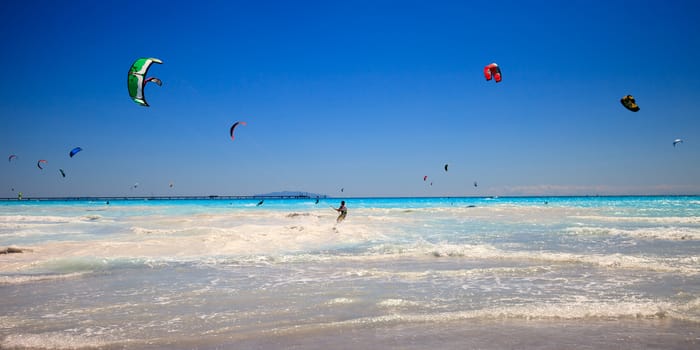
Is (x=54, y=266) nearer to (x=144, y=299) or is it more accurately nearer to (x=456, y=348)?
(x=144, y=299)

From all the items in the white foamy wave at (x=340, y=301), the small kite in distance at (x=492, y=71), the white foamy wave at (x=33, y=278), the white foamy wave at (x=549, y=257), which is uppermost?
the small kite in distance at (x=492, y=71)

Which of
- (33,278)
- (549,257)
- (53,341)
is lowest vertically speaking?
(33,278)

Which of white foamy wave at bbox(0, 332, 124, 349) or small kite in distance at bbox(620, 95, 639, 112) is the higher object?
small kite in distance at bbox(620, 95, 639, 112)

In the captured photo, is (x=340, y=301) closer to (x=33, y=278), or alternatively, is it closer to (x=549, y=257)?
(x=33, y=278)

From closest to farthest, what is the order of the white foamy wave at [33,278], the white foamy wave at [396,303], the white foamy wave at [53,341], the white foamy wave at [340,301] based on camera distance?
the white foamy wave at [53,341] → the white foamy wave at [396,303] → the white foamy wave at [340,301] → the white foamy wave at [33,278]

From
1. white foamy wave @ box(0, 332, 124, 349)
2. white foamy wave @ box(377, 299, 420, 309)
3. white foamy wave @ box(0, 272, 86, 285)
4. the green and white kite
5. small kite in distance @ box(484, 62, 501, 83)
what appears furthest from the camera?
small kite in distance @ box(484, 62, 501, 83)

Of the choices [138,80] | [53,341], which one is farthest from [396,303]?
[138,80]

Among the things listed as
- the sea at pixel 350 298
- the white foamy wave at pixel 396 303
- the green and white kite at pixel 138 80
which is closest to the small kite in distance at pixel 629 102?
the sea at pixel 350 298

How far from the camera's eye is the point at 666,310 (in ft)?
18.5

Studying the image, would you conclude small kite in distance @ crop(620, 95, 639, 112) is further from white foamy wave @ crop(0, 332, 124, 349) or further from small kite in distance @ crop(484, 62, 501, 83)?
white foamy wave @ crop(0, 332, 124, 349)

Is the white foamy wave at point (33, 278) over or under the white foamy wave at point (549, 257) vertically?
under

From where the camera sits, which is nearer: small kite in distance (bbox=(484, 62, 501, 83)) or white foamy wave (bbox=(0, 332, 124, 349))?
white foamy wave (bbox=(0, 332, 124, 349))

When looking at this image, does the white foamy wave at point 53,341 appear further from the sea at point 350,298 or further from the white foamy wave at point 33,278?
the white foamy wave at point 33,278

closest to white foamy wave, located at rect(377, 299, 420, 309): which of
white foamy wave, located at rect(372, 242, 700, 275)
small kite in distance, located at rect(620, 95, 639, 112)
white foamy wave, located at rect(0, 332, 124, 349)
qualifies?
white foamy wave, located at rect(0, 332, 124, 349)
